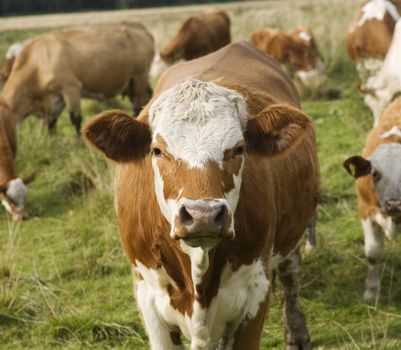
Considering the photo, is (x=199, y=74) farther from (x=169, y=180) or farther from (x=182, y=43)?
(x=182, y=43)

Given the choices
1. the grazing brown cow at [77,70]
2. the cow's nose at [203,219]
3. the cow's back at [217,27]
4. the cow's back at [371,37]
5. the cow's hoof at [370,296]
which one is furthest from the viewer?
the cow's back at [217,27]

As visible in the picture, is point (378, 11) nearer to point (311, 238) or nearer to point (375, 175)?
point (311, 238)

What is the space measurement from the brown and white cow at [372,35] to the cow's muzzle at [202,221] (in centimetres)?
986

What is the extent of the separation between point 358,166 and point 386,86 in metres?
4.75

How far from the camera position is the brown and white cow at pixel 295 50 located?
46.8 feet

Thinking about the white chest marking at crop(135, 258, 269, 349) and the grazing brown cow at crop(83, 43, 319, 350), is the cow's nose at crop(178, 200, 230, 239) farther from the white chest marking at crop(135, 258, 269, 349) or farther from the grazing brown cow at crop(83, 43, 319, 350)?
the white chest marking at crop(135, 258, 269, 349)

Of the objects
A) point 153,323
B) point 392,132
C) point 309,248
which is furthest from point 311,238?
point 153,323

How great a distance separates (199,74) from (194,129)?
5.18 ft

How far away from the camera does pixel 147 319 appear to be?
4.11 m

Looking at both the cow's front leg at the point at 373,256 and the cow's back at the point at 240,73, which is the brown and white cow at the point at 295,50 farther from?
the cow's back at the point at 240,73

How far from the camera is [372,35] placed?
1287 cm

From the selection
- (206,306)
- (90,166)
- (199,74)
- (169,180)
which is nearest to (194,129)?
(169,180)

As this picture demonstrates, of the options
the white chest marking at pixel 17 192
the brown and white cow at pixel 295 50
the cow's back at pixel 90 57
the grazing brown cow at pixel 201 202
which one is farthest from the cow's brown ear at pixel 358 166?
the brown and white cow at pixel 295 50

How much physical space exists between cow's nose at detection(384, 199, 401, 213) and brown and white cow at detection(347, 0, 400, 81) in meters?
7.03
